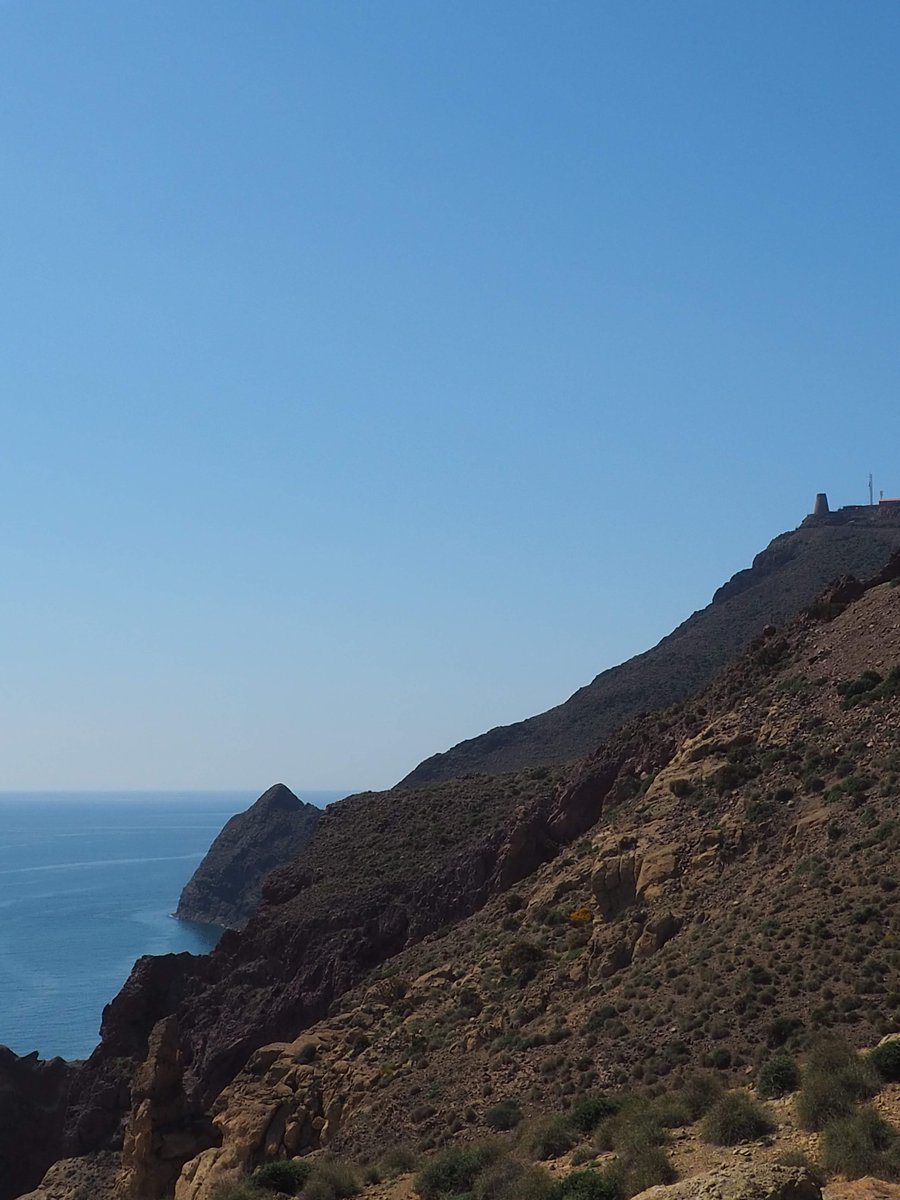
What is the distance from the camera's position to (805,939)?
2603 cm

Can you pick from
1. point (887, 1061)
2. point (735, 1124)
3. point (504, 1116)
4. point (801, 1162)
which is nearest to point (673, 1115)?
point (735, 1124)

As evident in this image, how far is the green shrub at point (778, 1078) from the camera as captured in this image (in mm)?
20891

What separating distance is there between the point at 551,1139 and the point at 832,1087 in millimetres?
5639

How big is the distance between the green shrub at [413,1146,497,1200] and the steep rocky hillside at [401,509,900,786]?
6192 cm

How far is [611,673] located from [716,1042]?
84294mm

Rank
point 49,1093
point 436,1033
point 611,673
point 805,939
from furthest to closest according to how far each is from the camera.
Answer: point 611,673, point 49,1093, point 436,1033, point 805,939

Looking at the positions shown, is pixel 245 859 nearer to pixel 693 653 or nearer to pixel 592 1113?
pixel 693 653

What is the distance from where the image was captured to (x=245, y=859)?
15512cm

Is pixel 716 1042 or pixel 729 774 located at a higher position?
pixel 729 774

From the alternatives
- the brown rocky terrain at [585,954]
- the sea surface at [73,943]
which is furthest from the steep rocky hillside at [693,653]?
the brown rocky terrain at [585,954]

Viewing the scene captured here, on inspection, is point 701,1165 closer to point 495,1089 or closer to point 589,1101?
point 589,1101

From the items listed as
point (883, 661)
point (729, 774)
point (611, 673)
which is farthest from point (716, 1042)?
point (611, 673)

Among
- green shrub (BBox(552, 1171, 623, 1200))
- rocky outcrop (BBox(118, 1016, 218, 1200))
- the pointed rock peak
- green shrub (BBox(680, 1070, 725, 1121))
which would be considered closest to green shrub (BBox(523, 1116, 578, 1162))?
green shrub (BBox(680, 1070, 725, 1121))

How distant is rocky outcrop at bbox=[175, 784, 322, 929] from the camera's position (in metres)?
146
